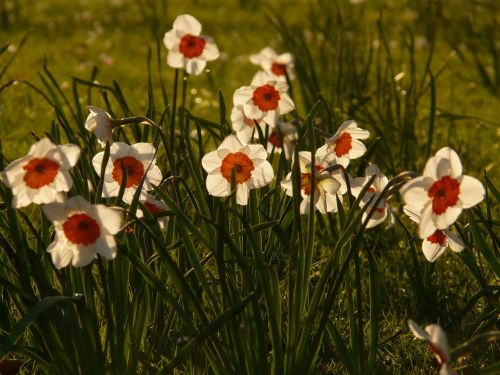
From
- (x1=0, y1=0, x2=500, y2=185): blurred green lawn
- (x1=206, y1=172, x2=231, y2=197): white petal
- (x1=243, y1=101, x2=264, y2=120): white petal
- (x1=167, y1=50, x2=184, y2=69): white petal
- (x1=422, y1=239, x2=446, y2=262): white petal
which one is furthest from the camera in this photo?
(x1=0, y1=0, x2=500, y2=185): blurred green lawn

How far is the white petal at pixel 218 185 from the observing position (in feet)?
6.24

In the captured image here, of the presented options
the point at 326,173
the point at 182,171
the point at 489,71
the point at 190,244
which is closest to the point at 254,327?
the point at 190,244

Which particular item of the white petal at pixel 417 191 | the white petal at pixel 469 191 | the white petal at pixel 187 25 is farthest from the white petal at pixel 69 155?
the white petal at pixel 187 25

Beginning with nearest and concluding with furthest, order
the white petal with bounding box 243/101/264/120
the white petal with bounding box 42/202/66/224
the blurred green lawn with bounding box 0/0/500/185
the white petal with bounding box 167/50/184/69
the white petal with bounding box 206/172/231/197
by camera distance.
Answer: the white petal with bounding box 42/202/66/224 → the white petal with bounding box 206/172/231/197 → the white petal with bounding box 243/101/264/120 → the white petal with bounding box 167/50/184/69 → the blurred green lawn with bounding box 0/0/500/185

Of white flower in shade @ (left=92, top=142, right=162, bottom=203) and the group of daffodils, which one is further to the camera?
white flower in shade @ (left=92, top=142, right=162, bottom=203)

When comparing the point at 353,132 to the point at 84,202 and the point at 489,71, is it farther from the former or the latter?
the point at 489,71

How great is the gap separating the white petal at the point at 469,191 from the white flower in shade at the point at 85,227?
2.24 feet

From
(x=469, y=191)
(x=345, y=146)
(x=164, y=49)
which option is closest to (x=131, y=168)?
(x=345, y=146)

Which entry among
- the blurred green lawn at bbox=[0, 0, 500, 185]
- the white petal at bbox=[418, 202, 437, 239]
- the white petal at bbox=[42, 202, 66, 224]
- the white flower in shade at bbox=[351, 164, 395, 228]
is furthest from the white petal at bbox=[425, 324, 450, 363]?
the blurred green lawn at bbox=[0, 0, 500, 185]

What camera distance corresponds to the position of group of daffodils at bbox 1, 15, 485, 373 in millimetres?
1603

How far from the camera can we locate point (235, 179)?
1.76m

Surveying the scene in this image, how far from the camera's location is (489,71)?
20.6 feet

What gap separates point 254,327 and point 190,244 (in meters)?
0.24

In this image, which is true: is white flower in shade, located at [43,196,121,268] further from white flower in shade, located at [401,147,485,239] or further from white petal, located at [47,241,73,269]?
white flower in shade, located at [401,147,485,239]
